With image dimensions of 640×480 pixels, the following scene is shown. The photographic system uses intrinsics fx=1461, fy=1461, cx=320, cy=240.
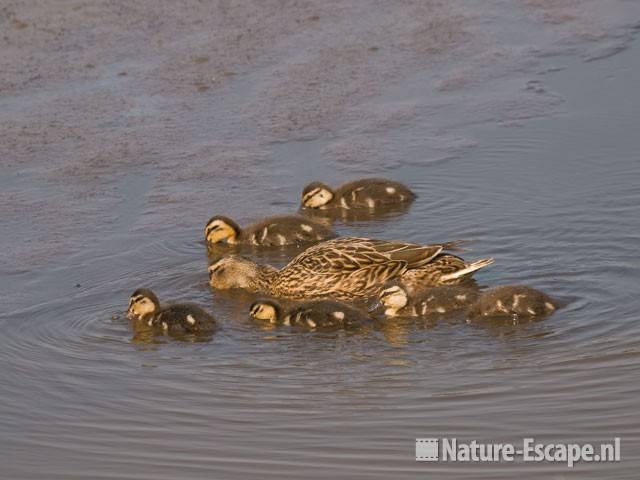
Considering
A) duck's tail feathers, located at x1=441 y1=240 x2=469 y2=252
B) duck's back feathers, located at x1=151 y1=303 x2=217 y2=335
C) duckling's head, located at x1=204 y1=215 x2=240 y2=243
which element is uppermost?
duckling's head, located at x1=204 y1=215 x2=240 y2=243

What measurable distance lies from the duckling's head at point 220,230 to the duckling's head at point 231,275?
62 cm

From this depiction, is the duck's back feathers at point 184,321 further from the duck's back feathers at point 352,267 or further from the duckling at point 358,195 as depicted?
the duckling at point 358,195

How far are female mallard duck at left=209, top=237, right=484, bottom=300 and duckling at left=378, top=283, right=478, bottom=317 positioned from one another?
474 mm

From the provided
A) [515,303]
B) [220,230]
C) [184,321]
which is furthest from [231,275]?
[515,303]

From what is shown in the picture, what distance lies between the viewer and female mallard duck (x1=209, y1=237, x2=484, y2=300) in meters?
8.88

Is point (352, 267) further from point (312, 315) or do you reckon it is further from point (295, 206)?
point (295, 206)

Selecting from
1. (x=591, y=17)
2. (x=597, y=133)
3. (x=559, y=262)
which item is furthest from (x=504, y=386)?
(x=591, y=17)

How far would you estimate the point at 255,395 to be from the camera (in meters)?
7.01

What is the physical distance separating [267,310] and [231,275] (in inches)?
36.9

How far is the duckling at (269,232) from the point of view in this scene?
9883 millimetres

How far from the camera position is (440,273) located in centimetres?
891

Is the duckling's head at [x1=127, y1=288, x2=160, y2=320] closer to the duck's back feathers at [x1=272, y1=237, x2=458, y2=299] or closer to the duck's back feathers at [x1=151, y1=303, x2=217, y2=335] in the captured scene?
the duck's back feathers at [x1=151, y1=303, x2=217, y2=335]

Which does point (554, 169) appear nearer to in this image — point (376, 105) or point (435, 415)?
point (376, 105)

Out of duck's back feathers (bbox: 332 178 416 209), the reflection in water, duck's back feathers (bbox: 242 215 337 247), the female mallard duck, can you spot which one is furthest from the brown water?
duck's back feathers (bbox: 242 215 337 247)
